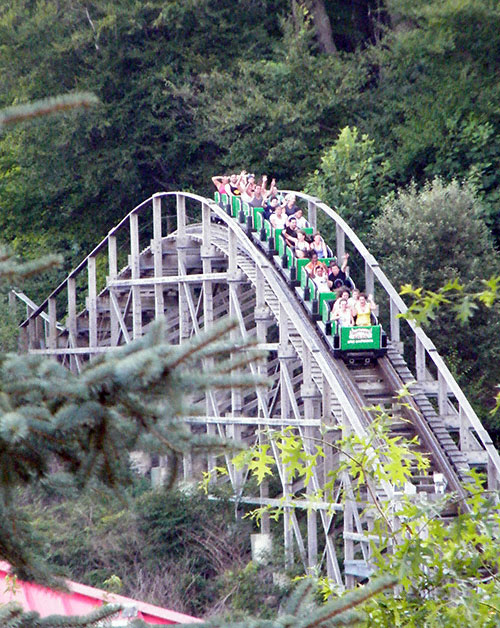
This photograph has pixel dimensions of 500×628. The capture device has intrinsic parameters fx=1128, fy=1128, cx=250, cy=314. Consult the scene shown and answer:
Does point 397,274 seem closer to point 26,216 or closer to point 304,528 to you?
point 304,528

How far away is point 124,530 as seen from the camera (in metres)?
19.9

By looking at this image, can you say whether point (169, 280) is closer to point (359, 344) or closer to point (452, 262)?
point (359, 344)

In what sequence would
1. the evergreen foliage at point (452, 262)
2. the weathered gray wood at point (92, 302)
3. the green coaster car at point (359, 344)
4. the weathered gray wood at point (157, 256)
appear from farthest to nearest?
the weathered gray wood at point (92, 302) → the evergreen foliage at point (452, 262) → the weathered gray wood at point (157, 256) → the green coaster car at point (359, 344)

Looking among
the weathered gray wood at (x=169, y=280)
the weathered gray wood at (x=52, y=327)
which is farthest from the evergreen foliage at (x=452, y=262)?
the weathered gray wood at (x=52, y=327)

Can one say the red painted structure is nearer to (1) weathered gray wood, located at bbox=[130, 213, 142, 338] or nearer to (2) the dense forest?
(1) weathered gray wood, located at bbox=[130, 213, 142, 338]

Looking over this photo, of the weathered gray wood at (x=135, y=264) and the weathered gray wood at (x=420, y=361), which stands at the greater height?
the weathered gray wood at (x=135, y=264)

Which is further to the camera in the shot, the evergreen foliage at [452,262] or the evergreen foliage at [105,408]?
the evergreen foliage at [452,262]

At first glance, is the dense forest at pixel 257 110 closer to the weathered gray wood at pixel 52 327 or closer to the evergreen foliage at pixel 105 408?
the weathered gray wood at pixel 52 327

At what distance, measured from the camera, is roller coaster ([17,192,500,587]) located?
51.9 ft

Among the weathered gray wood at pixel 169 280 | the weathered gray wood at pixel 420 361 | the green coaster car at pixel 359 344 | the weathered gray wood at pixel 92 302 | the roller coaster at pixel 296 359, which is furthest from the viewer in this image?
the weathered gray wood at pixel 92 302

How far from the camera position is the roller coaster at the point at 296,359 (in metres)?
15.8

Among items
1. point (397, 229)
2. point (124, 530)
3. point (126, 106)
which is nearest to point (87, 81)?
point (126, 106)

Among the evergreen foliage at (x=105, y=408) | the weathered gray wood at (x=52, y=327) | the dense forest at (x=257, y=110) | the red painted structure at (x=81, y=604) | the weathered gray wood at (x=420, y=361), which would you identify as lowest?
the red painted structure at (x=81, y=604)

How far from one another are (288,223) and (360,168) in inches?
314
